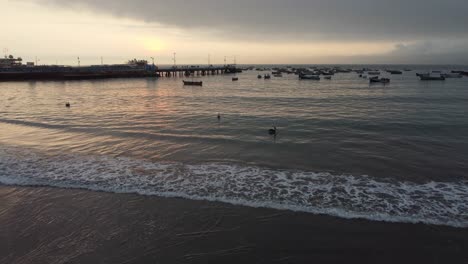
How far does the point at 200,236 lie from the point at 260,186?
462 centimetres

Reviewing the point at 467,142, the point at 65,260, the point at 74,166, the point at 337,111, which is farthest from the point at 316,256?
the point at 337,111

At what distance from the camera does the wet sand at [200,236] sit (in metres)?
8.70

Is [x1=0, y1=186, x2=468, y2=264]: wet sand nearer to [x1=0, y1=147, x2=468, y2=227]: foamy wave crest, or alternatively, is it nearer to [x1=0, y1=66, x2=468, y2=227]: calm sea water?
[x1=0, y1=147, x2=468, y2=227]: foamy wave crest

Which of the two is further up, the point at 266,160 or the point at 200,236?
the point at 266,160

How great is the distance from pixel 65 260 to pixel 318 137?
18.8m

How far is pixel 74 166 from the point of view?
1636cm

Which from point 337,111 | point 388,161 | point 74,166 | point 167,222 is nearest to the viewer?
point 167,222

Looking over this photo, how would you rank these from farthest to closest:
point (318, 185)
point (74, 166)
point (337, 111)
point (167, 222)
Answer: point (337, 111)
point (74, 166)
point (318, 185)
point (167, 222)

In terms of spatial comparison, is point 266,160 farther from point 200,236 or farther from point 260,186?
point 200,236

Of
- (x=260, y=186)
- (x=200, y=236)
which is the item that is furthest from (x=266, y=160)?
(x=200, y=236)

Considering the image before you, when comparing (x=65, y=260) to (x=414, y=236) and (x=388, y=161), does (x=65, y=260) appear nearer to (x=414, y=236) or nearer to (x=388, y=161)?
(x=414, y=236)

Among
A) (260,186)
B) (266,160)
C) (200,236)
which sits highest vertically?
(266,160)

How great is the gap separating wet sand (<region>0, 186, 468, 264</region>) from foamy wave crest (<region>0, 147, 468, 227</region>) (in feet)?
2.60

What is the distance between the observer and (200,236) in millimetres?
9656
